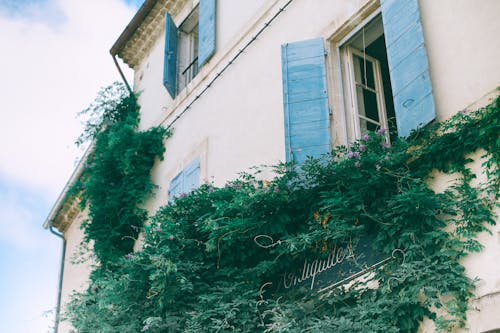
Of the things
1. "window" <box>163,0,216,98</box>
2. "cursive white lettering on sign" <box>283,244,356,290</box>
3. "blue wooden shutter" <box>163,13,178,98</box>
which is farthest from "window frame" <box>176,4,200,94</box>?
"cursive white lettering on sign" <box>283,244,356,290</box>

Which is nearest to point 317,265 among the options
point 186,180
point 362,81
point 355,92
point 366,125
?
point 366,125

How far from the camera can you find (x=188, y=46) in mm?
11539

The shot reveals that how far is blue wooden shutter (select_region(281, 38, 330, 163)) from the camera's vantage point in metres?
7.23

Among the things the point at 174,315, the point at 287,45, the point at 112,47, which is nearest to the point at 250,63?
the point at 287,45

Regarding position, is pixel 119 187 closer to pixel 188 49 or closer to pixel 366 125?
pixel 188 49

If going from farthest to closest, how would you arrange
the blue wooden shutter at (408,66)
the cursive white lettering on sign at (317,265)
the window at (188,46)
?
the window at (188,46) < the cursive white lettering on sign at (317,265) < the blue wooden shutter at (408,66)

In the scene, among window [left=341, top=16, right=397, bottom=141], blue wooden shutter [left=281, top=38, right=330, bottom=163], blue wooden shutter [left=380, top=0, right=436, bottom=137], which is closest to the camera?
blue wooden shutter [left=380, top=0, right=436, bottom=137]

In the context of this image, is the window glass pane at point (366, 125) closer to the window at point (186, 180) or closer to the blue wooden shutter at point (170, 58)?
the window at point (186, 180)

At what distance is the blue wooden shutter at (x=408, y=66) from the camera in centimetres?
609

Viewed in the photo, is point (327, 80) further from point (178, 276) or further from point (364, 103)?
point (178, 276)

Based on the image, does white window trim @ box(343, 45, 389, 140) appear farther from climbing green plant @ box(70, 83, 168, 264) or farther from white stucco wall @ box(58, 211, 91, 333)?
white stucco wall @ box(58, 211, 91, 333)

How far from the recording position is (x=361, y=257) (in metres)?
6.12

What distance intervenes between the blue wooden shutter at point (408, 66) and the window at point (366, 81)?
0.81 meters

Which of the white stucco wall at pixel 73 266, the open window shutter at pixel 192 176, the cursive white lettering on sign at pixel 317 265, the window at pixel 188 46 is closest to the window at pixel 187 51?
the window at pixel 188 46
